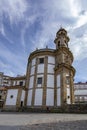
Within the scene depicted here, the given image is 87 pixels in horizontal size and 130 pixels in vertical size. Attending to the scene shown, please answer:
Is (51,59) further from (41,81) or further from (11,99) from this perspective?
(11,99)

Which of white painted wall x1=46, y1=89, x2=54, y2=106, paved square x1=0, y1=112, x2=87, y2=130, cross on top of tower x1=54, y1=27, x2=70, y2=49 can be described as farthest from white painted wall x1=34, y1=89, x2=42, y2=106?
paved square x1=0, y1=112, x2=87, y2=130

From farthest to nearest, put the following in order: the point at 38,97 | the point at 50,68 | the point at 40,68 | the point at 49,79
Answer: the point at 40,68
the point at 50,68
the point at 49,79
the point at 38,97

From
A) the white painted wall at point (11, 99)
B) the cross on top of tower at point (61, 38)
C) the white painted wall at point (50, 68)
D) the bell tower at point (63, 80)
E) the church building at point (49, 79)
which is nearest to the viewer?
the bell tower at point (63, 80)

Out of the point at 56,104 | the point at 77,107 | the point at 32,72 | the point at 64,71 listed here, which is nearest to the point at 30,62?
the point at 32,72

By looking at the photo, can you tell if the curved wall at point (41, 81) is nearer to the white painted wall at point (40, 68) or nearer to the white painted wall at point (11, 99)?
the white painted wall at point (40, 68)

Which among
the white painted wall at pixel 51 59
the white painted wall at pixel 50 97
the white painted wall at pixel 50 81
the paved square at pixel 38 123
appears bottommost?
the paved square at pixel 38 123

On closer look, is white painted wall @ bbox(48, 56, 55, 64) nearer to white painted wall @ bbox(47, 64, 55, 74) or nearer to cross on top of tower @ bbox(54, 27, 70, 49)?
white painted wall @ bbox(47, 64, 55, 74)

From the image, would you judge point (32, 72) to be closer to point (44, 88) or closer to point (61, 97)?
point (44, 88)

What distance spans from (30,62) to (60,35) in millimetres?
11667

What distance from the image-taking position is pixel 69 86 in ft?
94.0

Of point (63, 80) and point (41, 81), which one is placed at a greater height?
point (41, 81)

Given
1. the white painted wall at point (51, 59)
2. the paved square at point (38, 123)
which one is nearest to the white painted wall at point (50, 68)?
the white painted wall at point (51, 59)

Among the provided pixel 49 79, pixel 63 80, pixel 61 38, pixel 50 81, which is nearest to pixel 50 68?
pixel 49 79

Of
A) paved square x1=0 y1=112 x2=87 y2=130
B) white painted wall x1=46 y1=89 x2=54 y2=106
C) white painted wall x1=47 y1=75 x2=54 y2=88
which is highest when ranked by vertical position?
white painted wall x1=47 y1=75 x2=54 y2=88
